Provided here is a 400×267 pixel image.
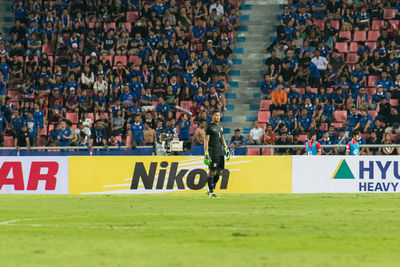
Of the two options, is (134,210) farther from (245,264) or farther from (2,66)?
(2,66)

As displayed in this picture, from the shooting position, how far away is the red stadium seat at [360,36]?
3103 cm

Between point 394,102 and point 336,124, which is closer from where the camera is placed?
point 336,124

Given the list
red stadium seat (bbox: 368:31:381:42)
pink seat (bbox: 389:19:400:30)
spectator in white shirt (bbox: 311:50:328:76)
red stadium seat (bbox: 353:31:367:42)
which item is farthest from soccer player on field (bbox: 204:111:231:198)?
pink seat (bbox: 389:19:400:30)

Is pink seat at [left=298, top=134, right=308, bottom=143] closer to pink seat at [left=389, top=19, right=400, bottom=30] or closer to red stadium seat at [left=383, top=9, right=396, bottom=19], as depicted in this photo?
pink seat at [left=389, top=19, right=400, bottom=30]

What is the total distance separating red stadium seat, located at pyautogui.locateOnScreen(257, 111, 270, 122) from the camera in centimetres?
2950

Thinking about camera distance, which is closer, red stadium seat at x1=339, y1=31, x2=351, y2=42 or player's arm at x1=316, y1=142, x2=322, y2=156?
player's arm at x1=316, y1=142, x2=322, y2=156

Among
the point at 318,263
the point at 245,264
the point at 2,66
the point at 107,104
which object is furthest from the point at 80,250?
the point at 2,66

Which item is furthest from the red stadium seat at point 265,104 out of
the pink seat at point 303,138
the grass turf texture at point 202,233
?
the grass turf texture at point 202,233

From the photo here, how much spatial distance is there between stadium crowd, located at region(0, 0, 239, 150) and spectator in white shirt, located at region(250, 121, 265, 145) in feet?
5.66

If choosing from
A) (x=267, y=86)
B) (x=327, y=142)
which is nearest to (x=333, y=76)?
(x=267, y=86)

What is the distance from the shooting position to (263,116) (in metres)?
29.6

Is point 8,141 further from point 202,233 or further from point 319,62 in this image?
point 202,233

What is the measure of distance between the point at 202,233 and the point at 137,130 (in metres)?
16.1

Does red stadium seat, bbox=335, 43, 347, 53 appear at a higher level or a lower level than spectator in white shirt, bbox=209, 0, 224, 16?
lower
